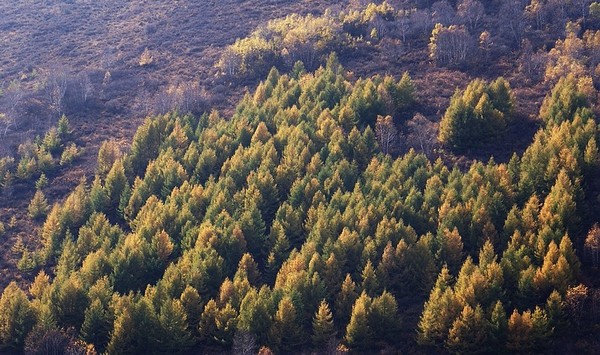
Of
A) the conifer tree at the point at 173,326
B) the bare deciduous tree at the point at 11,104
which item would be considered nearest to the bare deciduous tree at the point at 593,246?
the conifer tree at the point at 173,326

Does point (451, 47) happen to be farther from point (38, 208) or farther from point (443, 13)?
point (38, 208)

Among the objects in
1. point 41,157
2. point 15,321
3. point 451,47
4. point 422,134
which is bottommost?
point 15,321

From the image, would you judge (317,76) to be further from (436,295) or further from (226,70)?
(436,295)

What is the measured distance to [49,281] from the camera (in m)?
83.5

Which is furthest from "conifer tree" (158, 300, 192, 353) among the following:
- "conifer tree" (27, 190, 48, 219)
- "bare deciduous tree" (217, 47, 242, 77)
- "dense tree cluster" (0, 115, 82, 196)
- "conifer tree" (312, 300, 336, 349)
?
"bare deciduous tree" (217, 47, 242, 77)

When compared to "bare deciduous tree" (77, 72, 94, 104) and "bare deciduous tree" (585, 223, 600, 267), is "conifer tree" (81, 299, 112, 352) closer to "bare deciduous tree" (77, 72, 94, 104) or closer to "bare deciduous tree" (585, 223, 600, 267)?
"bare deciduous tree" (585, 223, 600, 267)

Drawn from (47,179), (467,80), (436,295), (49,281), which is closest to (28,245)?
(49,281)

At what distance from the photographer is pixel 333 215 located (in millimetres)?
82625

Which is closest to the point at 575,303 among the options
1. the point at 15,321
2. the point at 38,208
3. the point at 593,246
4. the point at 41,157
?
the point at 593,246

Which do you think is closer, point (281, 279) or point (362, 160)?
point (281, 279)

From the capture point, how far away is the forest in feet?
227

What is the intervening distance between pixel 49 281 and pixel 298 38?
71800 millimetres

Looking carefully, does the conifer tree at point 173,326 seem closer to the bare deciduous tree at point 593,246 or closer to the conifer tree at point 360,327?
the conifer tree at point 360,327

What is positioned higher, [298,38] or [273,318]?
[298,38]
